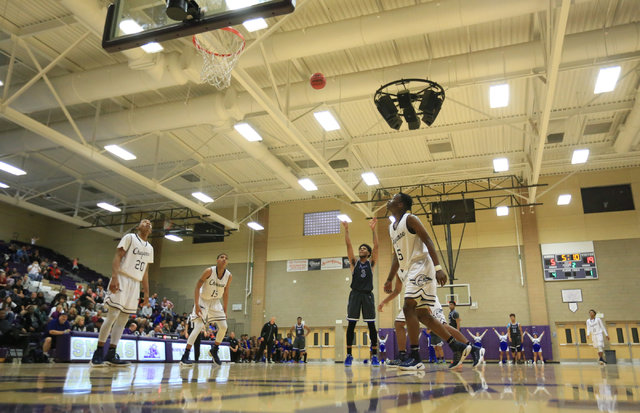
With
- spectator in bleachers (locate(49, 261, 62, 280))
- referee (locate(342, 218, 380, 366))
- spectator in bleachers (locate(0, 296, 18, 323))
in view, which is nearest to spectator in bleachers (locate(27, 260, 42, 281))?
spectator in bleachers (locate(49, 261, 62, 280))

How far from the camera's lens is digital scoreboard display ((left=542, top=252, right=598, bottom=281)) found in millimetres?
19094

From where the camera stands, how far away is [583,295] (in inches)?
746

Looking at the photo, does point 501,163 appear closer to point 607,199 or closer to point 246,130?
point 607,199

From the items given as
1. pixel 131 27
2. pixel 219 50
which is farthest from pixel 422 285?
pixel 219 50

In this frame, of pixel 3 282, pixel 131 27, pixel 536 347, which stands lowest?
pixel 536 347

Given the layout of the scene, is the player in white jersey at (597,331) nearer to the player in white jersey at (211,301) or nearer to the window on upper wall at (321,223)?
the window on upper wall at (321,223)

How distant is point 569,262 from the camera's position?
63.8 ft

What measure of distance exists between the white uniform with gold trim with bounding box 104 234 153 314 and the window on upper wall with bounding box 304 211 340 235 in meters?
17.2

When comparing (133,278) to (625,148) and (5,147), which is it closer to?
(5,147)

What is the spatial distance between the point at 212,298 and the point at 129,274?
2063 mm

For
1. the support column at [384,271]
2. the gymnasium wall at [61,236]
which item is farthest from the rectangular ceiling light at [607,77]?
the gymnasium wall at [61,236]

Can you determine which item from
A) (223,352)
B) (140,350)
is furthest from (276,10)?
(223,352)

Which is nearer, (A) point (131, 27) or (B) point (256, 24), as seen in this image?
(A) point (131, 27)

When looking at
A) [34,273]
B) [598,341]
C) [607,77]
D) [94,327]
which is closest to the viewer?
[607,77]
